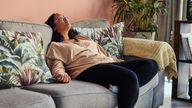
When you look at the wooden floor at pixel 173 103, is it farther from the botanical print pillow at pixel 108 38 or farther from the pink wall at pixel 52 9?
the pink wall at pixel 52 9

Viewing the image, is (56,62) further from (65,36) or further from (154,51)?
(154,51)

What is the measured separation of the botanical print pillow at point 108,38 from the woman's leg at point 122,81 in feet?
2.10

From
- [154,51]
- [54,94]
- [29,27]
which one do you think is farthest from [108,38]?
[54,94]

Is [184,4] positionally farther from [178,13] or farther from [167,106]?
[167,106]

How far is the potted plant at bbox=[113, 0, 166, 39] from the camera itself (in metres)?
3.62

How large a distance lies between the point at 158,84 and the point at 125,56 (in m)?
0.39

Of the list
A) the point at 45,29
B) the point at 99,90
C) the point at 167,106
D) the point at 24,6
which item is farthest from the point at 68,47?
the point at 167,106

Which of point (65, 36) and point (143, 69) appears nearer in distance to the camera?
point (143, 69)

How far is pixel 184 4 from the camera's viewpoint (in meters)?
4.03

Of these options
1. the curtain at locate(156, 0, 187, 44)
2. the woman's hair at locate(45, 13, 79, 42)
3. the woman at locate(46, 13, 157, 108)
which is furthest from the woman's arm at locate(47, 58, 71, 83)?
the curtain at locate(156, 0, 187, 44)

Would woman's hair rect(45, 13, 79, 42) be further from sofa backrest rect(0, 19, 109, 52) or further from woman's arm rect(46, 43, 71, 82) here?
woman's arm rect(46, 43, 71, 82)

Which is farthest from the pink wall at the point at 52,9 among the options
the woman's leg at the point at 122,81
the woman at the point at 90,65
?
the woman's leg at the point at 122,81

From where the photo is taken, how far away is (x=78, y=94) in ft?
6.14

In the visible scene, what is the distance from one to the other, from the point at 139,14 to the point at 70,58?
163cm
